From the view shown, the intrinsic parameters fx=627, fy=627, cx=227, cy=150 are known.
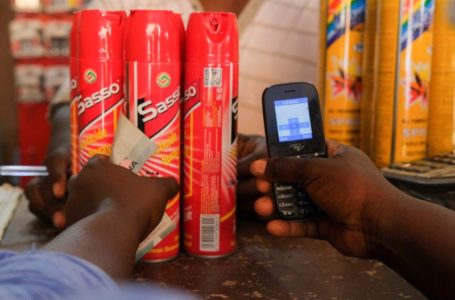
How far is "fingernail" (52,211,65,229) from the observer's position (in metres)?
0.92

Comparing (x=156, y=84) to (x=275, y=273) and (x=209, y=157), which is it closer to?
(x=209, y=157)

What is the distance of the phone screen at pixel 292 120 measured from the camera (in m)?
0.79

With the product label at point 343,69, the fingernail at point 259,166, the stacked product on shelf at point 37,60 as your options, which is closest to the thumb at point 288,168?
the fingernail at point 259,166

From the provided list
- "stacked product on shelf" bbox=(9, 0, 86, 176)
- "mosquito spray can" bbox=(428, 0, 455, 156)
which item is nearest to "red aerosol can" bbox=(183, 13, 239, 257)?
"mosquito spray can" bbox=(428, 0, 455, 156)

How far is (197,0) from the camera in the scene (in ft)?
4.87

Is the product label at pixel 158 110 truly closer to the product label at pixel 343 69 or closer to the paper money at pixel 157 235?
the paper money at pixel 157 235

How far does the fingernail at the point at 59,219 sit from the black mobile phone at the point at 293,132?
336mm

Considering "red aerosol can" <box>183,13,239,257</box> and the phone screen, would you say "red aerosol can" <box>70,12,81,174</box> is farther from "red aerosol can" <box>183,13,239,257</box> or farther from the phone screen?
the phone screen

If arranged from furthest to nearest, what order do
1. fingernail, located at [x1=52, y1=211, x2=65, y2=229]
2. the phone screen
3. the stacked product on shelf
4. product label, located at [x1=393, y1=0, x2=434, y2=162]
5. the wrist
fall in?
the stacked product on shelf
product label, located at [x1=393, y1=0, x2=434, y2=162]
fingernail, located at [x1=52, y1=211, x2=65, y2=229]
the phone screen
the wrist

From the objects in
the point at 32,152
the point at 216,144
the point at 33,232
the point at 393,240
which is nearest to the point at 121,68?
the point at 216,144

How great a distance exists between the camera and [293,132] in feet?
2.59

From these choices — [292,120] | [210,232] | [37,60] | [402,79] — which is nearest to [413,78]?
[402,79]

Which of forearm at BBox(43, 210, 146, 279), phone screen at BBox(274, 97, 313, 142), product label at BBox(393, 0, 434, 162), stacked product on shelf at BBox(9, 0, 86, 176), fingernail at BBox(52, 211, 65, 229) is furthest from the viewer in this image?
stacked product on shelf at BBox(9, 0, 86, 176)

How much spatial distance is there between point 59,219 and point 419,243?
516 millimetres
